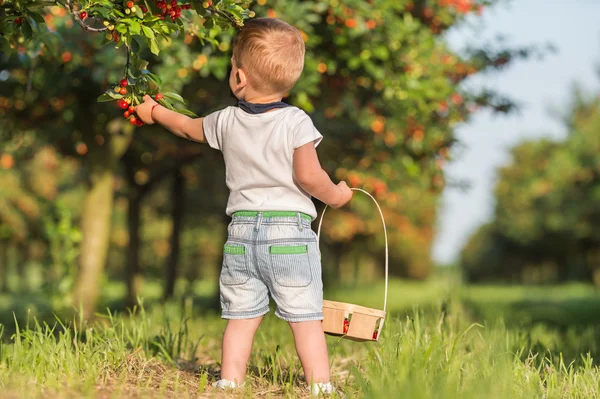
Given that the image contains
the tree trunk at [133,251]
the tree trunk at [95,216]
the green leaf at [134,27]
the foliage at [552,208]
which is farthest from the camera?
the foliage at [552,208]

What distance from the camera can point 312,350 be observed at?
10.9 ft

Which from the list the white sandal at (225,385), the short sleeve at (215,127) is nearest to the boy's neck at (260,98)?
the short sleeve at (215,127)

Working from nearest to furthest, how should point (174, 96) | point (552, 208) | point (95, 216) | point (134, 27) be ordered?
point (134, 27)
point (174, 96)
point (95, 216)
point (552, 208)

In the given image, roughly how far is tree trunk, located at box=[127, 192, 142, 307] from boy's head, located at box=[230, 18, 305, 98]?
9.02 meters

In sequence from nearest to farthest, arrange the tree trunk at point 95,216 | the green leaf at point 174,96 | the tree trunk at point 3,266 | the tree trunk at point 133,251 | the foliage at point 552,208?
the green leaf at point 174,96 → the tree trunk at point 95,216 → the tree trunk at point 133,251 → the foliage at point 552,208 → the tree trunk at point 3,266

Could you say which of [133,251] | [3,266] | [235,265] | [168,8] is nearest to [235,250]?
[235,265]

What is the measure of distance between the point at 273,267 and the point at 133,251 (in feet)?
31.0

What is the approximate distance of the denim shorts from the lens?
10.8ft

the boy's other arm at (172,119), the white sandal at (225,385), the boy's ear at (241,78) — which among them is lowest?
the white sandal at (225,385)

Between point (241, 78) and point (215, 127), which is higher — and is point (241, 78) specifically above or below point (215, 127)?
above

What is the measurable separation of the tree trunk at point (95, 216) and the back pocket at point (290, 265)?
5740mm

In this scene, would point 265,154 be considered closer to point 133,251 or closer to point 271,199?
point 271,199

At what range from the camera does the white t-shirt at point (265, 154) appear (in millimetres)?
3285

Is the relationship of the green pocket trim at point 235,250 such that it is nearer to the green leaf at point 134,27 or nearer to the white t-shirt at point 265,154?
the white t-shirt at point 265,154
